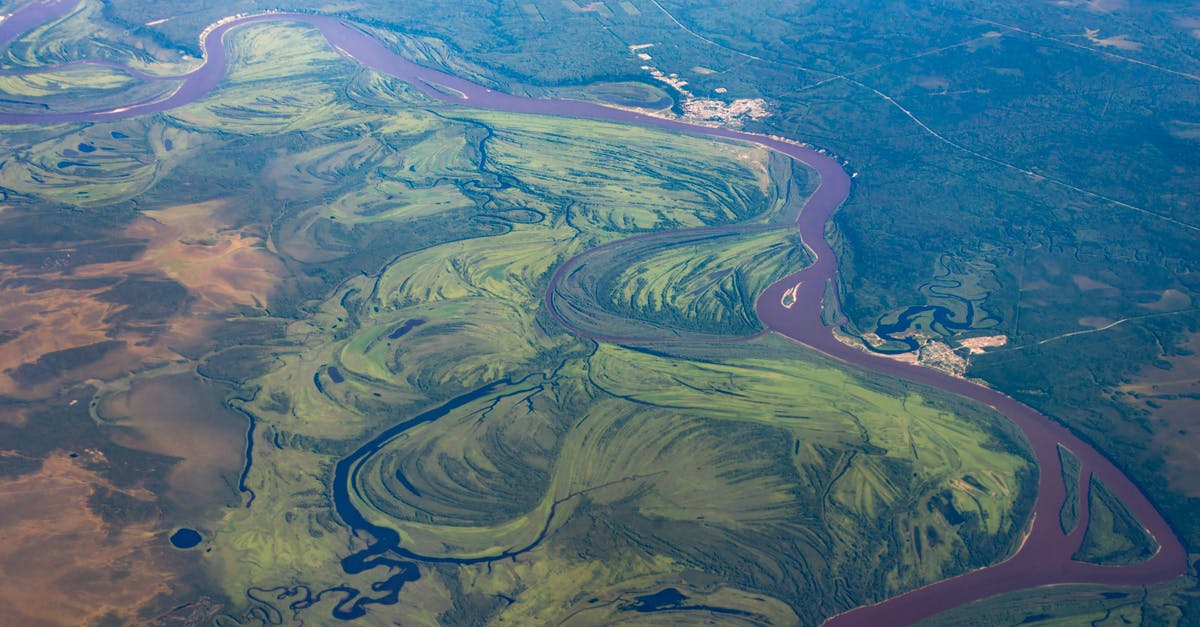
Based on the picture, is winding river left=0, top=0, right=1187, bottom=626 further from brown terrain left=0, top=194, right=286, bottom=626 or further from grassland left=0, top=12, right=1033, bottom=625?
brown terrain left=0, top=194, right=286, bottom=626

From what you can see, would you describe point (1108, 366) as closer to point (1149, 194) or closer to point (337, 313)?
point (1149, 194)

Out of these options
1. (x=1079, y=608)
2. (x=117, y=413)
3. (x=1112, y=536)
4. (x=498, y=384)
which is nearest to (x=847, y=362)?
(x=1112, y=536)

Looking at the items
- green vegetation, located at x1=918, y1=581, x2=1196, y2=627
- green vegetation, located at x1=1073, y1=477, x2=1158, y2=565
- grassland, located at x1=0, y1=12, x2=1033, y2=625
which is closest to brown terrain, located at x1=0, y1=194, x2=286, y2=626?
grassland, located at x1=0, y1=12, x2=1033, y2=625

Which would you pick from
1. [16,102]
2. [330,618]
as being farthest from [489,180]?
[16,102]

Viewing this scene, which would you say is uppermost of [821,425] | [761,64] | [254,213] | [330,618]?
[761,64]

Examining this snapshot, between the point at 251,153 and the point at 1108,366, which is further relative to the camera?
the point at 251,153

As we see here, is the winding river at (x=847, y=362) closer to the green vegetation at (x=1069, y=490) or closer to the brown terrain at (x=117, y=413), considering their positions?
the green vegetation at (x=1069, y=490)

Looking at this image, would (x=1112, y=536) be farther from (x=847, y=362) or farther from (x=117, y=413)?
(x=117, y=413)
